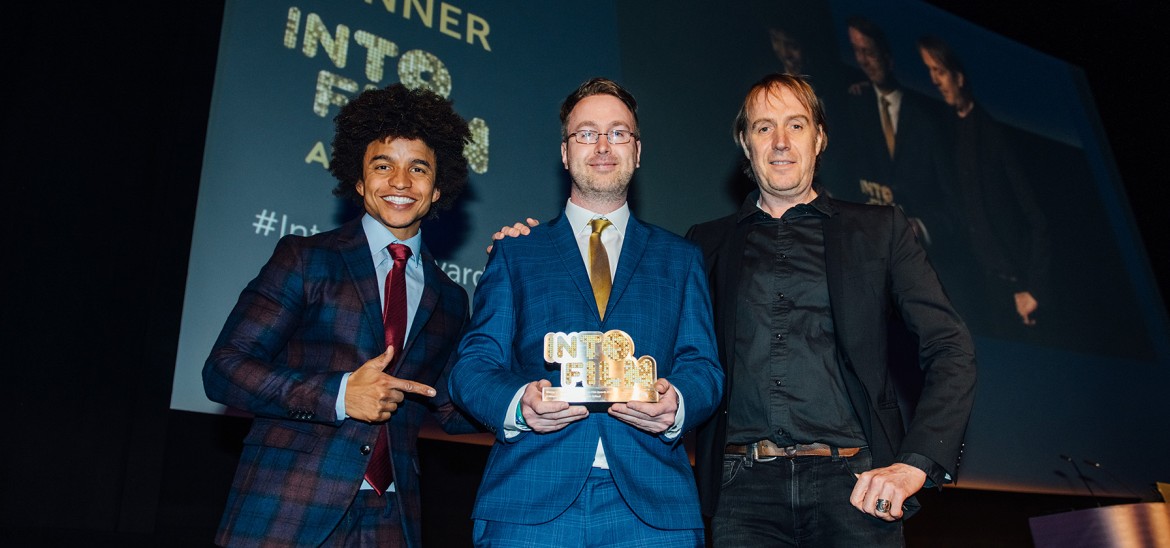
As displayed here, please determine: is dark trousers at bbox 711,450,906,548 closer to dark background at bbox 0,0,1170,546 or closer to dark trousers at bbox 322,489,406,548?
dark trousers at bbox 322,489,406,548

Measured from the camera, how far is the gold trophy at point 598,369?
1.84 m

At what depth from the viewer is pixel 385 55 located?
13.4 ft

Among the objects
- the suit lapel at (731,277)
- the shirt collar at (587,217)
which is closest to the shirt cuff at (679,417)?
the suit lapel at (731,277)

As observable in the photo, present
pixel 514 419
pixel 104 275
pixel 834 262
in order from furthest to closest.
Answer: pixel 104 275 → pixel 834 262 → pixel 514 419

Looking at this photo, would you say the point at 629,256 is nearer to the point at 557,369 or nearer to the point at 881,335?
the point at 557,369

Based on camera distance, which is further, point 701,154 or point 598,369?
point 701,154

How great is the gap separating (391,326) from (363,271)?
19 cm

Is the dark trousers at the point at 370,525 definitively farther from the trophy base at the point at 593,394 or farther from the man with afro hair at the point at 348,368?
the trophy base at the point at 593,394

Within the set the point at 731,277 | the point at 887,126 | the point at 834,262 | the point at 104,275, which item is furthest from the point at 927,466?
the point at 887,126

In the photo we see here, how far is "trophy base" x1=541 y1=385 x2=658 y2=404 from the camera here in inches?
72.1

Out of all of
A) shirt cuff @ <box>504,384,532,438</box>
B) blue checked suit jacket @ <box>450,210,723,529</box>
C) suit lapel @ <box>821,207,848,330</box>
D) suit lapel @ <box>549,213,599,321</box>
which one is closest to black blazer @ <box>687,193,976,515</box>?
suit lapel @ <box>821,207,848,330</box>

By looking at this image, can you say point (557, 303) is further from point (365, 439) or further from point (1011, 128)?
point (1011, 128)

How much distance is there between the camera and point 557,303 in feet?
7.17

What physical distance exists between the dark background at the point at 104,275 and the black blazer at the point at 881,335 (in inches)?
81.8
